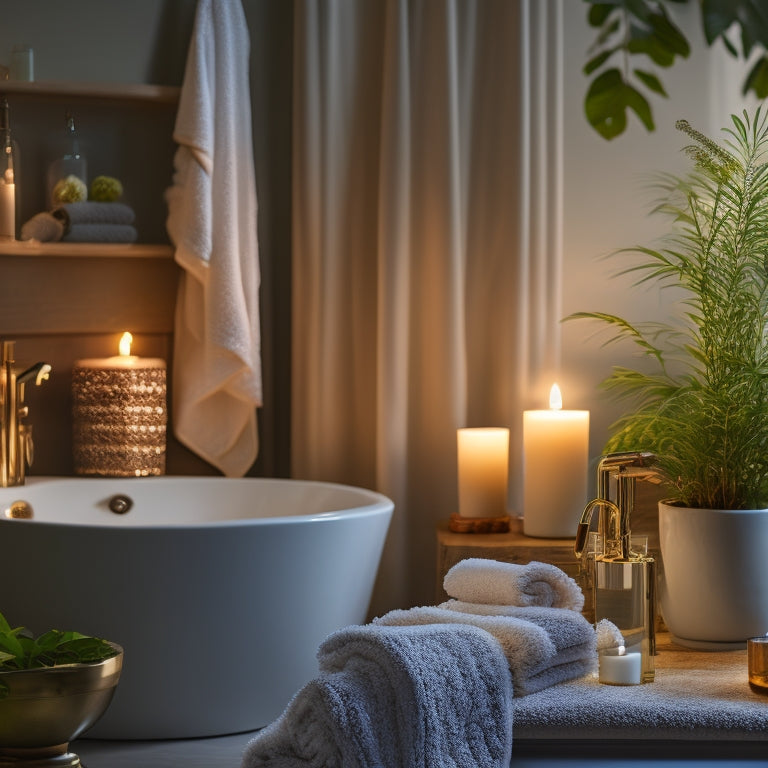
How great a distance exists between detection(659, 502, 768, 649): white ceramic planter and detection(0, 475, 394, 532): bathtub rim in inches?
34.2

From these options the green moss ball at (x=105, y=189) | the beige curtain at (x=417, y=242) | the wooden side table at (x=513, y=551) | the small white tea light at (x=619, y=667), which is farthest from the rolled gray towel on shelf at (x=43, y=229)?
the small white tea light at (x=619, y=667)

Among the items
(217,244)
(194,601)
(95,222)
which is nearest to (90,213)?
(95,222)

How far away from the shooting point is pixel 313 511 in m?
2.71

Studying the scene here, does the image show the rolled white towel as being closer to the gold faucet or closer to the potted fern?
the potted fern

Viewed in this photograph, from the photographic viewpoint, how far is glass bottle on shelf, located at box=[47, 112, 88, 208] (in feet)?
9.20

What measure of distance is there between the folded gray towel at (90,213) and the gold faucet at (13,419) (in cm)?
37

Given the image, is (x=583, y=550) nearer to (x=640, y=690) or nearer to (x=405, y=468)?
(x=640, y=690)

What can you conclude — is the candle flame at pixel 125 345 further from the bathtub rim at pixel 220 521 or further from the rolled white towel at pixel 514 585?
the rolled white towel at pixel 514 585

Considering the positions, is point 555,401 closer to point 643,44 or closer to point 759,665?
point 759,665

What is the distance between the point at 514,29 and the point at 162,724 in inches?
74.1

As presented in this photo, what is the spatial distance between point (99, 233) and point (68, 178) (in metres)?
0.17

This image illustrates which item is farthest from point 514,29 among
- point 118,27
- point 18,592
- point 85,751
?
point 85,751

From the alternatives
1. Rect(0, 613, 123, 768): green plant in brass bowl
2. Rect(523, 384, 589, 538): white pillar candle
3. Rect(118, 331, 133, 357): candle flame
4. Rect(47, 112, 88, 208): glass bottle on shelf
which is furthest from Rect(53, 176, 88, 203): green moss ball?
Rect(0, 613, 123, 768): green plant in brass bowl

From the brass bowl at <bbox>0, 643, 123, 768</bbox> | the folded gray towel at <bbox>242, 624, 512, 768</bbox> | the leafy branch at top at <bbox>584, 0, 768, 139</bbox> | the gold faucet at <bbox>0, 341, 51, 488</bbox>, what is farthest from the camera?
the gold faucet at <bbox>0, 341, 51, 488</bbox>
